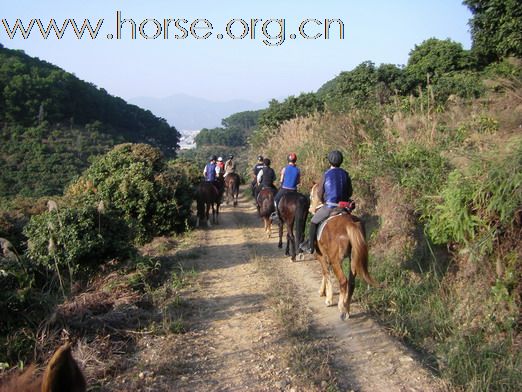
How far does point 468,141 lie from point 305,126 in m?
10.6

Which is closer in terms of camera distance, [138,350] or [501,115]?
A: [138,350]

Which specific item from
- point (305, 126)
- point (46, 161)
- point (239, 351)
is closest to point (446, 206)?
point (239, 351)

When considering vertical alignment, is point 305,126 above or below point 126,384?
above

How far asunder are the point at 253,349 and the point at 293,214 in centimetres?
471

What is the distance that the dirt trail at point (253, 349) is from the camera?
4734 millimetres

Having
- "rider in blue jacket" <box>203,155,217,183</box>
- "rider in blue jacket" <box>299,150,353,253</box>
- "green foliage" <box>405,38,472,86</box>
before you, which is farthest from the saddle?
"green foliage" <box>405,38,472,86</box>

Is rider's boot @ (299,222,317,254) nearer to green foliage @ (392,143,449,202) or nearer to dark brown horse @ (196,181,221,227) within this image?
green foliage @ (392,143,449,202)

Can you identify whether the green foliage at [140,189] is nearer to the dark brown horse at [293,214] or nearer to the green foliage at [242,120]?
the dark brown horse at [293,214]

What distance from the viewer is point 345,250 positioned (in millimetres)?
6434

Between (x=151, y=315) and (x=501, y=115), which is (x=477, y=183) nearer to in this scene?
(x=501, y=115)

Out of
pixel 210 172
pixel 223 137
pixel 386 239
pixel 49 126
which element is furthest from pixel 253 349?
pixel 223 137

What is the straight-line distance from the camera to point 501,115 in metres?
7.71

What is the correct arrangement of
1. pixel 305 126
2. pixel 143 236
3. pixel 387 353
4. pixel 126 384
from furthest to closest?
pixel 305 126 < pixel 143 236 < pixel 387 353 < pixel 126 384

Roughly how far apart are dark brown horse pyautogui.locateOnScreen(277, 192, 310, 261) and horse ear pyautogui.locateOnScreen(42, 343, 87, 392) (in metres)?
8.06
